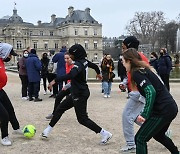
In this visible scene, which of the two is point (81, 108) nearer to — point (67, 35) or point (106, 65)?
point (106, 65)

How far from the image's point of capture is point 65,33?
103 metres

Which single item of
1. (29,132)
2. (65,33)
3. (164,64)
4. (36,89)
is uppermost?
(65,33)

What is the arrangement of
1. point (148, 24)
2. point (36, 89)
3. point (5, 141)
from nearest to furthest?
point (5, 141)
point (36, 89)
point (148, 24)

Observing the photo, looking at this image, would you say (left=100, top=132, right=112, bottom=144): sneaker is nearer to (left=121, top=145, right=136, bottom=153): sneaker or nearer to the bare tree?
(left=121, top=145, right=136, bottom=153): sneaker

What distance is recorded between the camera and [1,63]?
557 centimetres

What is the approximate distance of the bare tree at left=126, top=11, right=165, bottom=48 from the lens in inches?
2904

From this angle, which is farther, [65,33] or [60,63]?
[65,33]

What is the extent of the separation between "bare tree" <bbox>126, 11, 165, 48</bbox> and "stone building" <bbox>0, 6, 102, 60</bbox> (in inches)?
1118

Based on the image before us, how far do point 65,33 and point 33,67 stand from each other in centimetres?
9367

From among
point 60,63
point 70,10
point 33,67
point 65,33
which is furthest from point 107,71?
point 65,33

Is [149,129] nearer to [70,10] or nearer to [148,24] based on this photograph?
[148,24]

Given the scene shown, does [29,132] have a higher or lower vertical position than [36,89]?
lower

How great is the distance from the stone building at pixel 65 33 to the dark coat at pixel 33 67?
3450 inches

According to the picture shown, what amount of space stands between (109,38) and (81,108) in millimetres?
162033
